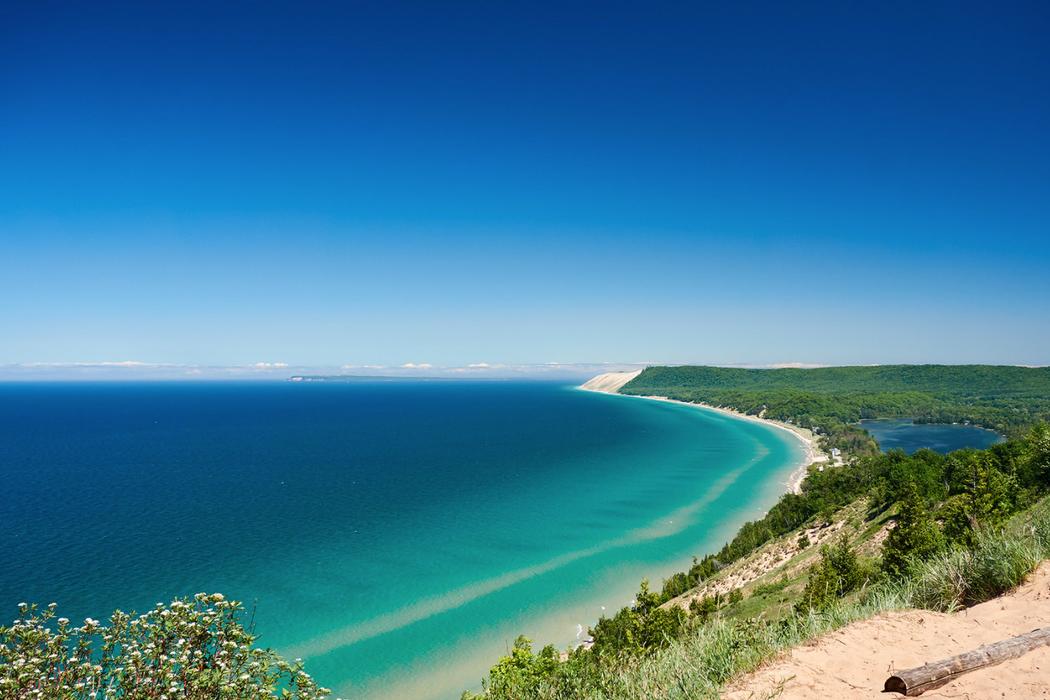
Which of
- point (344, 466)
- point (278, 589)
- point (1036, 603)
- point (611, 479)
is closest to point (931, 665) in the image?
point (1036, 603)

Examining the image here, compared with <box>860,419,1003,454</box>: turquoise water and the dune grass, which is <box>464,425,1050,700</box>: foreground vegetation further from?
<box>860,419,1003,454</box>: turquoise water

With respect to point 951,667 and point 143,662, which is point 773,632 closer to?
point 951,667

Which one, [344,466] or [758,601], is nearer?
[758,601]

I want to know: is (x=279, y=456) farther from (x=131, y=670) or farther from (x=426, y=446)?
(x=131, y=670)

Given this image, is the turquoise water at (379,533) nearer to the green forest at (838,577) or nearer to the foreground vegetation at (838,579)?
the green forest at (838,577)

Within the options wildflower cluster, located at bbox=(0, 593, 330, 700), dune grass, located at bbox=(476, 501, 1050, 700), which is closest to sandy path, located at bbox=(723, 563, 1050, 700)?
dune grass, located at bbox=(476, 501, 1050, 700)

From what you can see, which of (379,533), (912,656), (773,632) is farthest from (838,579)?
(379,533)

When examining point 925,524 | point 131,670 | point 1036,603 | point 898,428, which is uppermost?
point 1036,603
